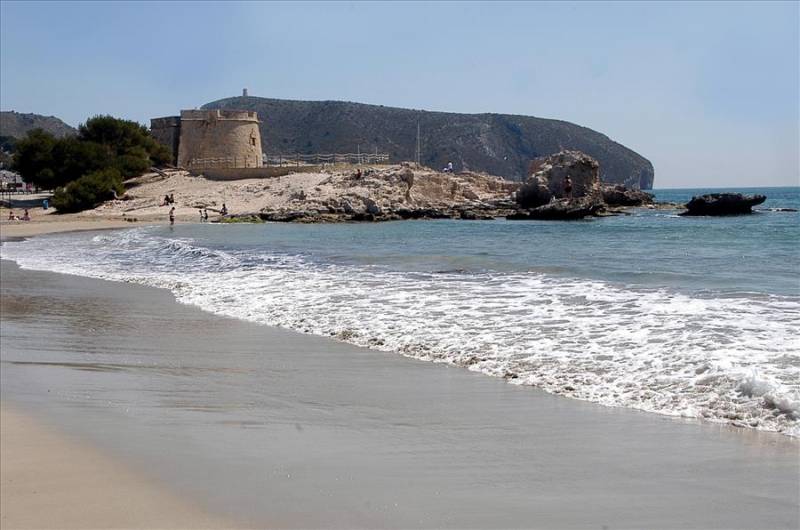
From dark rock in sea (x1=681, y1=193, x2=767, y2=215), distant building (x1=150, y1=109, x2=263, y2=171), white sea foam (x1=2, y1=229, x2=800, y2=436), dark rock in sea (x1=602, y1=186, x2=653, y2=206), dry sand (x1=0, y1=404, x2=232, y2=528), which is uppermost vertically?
distant building (x1=150, y1=109, x2=263, y2=171)

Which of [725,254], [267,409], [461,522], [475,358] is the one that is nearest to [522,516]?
[461,522]

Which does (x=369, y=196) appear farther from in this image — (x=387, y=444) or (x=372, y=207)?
(x=387, y=444)

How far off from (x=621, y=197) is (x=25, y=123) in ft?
420

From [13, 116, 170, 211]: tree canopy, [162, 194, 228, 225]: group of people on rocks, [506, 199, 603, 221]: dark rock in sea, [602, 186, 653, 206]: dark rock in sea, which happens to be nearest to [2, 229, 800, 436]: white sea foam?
[162, 194, 228, 225]: group of people on rocks

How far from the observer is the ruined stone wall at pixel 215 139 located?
50.9 meters

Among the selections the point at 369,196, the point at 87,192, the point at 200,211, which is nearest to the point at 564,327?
the point at 369,196

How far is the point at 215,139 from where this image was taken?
5097cm

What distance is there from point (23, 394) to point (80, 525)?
2506 mm

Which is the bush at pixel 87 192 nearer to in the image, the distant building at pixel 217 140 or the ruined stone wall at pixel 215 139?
the distant building at pixel 217 140

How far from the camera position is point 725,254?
16.4m

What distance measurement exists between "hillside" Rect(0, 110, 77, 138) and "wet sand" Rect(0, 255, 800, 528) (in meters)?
146

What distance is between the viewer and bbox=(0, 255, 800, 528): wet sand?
3.34 m

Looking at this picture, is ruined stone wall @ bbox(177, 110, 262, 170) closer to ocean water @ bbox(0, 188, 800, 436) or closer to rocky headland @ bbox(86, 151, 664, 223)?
rocky headland @ bbox(86, 151, 664, 223)

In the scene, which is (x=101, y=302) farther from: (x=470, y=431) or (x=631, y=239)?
(x=631, y=239)
